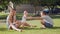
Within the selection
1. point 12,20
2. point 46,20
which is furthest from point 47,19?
point 12,20

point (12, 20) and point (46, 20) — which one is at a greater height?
point (12, 20)

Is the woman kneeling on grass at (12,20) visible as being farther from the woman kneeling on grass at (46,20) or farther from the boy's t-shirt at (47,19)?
the boy's t-shirt at (47,19)

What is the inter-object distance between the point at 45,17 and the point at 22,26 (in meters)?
1.57

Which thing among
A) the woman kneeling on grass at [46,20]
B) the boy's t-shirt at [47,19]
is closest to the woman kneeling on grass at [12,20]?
the woman kneeling on grass at [46,20]

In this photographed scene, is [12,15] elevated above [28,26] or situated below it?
above

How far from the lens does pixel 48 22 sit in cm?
1416

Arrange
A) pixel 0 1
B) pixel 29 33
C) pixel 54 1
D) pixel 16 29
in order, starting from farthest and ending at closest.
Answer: pixel 54 1 → pixel 0 1 → pixel 16 29 → pixel 29 33

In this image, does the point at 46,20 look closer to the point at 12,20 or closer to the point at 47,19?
the point at 47,19

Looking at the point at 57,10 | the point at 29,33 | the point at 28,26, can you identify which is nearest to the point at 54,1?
the point at 57,10

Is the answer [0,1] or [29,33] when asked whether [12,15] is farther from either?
[0,1]

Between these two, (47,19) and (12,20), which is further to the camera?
(47,19)

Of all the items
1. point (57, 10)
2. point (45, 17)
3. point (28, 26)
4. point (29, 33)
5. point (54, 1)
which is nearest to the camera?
point (29, 33)

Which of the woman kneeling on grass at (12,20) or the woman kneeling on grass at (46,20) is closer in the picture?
the woman kneeling on grass at (12,20)

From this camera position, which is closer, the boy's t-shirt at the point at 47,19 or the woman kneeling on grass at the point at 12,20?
the woman kneeling on grass at the point at 12,20
